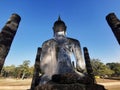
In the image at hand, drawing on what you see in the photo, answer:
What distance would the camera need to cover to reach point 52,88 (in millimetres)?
3736

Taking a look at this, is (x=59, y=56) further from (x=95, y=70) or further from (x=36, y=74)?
(x=95, y=70)

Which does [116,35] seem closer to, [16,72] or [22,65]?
[22,65]

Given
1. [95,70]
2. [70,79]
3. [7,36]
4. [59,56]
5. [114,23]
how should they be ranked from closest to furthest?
[7,36], [114,23], [70,79], [59,56], [95,70]

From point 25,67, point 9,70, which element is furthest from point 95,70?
point 9,70

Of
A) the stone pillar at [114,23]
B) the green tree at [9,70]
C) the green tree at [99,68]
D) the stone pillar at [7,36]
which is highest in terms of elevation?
the green tree at [9,70]

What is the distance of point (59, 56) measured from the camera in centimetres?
581

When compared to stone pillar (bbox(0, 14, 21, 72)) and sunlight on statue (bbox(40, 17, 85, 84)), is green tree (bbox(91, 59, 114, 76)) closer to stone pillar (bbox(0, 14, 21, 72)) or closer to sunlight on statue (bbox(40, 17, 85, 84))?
sunlight on statue (bbox(40, 17, 85, 84))

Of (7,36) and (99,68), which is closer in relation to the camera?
(7,36)

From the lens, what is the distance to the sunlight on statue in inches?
212

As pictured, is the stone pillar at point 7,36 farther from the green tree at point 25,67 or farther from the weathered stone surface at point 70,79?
the green tree at point 25,67

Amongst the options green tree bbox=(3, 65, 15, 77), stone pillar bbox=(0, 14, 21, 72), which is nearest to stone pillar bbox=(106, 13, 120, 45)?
stone pillar bbox=(0, 14, 21, 72)

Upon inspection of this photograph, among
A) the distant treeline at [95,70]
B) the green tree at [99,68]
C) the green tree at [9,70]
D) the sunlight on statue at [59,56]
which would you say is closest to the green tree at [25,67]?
the distant treeline at [95,70]

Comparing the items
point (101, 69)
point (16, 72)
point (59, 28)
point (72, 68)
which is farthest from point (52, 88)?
point (16, 72)

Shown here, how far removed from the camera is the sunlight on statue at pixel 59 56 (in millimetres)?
5383
